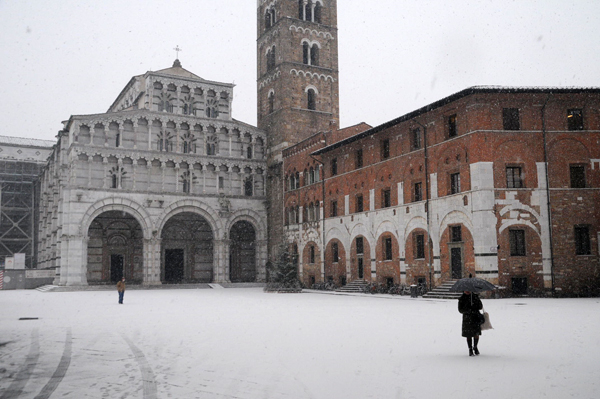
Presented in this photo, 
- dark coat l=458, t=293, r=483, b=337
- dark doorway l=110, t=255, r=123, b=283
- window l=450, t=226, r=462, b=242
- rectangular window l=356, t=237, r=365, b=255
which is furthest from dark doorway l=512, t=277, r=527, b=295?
dark doorway l=110, t=255, r=123, b=283

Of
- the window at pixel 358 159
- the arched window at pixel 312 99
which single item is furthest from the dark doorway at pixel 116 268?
the window at pixel 358 159

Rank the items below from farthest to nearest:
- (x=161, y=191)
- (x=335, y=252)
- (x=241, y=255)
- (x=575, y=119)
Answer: (x=241, y=255) → (x=161, y=191) → (x=335, y=252) → (x=575, y=119)

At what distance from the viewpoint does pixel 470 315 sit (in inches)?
457

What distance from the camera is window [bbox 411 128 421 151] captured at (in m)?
34.3

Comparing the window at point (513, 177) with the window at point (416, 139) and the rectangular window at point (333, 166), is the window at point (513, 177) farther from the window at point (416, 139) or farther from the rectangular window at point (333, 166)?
the rectangular window at point (333, 166)

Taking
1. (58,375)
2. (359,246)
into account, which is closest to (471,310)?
(58,375)

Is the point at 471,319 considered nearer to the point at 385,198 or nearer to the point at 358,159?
the point at 385,198

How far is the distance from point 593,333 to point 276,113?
39748 mm

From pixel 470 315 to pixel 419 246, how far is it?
22.6 metres

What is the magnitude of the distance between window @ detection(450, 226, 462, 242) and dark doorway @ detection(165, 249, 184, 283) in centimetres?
2803

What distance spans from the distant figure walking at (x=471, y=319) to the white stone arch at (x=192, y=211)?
38387mm

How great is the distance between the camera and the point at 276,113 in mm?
51406

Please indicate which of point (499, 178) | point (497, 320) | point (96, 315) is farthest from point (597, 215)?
point (96, 315)

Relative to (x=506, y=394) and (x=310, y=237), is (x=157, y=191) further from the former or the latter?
(x=506, y=394)
